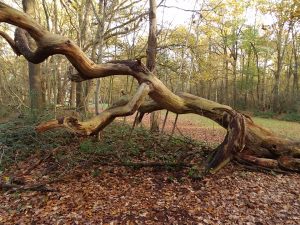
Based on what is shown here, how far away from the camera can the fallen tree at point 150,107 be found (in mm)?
5449

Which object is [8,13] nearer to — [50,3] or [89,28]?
[89,28]

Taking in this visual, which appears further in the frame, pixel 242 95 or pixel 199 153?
pixel 242 95

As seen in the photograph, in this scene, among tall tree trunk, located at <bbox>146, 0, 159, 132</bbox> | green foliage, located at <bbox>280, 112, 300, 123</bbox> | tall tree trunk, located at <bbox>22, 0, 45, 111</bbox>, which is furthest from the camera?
green foliage, located at <bbox>280, 112, 300, 123</bbox>

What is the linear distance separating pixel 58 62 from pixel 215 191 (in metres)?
12.3

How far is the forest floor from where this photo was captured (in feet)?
15.2

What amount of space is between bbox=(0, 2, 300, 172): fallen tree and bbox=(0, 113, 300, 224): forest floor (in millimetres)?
449

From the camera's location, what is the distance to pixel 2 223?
4.55 metres

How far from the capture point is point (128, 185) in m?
5.72

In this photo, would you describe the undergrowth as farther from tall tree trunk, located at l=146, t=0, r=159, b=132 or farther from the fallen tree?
tall tree trunk, located at l=146, t=0, r=159, b=132

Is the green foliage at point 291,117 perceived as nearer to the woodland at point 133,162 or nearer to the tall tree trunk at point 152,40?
the woodland at point 133,162

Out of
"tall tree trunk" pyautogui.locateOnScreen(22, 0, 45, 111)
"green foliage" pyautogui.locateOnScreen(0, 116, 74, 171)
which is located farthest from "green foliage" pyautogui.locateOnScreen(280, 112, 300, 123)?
"green foliage" pyautogui.locateOnScreen(0, 116, 74, 171)

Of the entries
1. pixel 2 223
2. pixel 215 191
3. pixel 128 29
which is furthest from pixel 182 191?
pixel 128 29

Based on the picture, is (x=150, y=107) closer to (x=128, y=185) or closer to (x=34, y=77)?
(x=128, y=185)

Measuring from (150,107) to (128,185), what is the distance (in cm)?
→ 251
